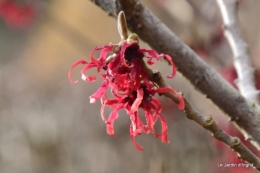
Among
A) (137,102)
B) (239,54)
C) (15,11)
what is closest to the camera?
(137,102)

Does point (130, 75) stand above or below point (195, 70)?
below

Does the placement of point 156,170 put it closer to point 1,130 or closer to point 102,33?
point 1,130

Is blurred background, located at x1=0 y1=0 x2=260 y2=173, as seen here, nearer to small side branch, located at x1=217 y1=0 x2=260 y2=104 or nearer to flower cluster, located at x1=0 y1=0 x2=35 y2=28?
flower cluster, located at x1=0 y1=0 x2=35 y2=28

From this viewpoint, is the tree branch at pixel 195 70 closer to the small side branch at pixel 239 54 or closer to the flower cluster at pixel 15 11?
the small side branch at pixel 239 54

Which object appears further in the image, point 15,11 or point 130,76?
point 15,11

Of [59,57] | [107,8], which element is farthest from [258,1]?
[59,57]

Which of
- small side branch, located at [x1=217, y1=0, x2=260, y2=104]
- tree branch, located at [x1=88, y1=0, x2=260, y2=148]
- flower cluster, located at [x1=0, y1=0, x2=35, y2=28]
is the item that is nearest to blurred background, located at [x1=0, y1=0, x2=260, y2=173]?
flower cluster, located at [x1=0, y1=0, x2=35, y2=28]

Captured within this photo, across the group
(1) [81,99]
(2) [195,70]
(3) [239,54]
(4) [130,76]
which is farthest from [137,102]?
(1) [81,99]

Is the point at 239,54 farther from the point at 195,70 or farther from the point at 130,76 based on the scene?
the point at 130,76
